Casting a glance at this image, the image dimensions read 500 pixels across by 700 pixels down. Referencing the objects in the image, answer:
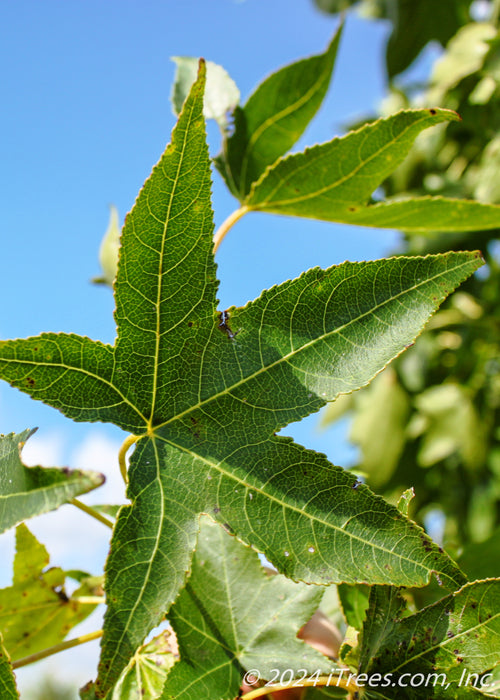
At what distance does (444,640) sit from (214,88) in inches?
34.5

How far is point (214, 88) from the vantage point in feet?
3.46

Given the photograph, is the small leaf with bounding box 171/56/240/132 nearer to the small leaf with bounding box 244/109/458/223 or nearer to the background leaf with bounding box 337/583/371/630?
the small leaf with bounding box 244/109/458/223

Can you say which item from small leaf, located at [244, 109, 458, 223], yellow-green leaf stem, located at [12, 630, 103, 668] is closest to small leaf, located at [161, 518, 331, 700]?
yellow-green leaf stem, located at [12, 630, 103, 668]

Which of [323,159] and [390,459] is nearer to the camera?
[323,159]

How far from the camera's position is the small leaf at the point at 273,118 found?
99 cm

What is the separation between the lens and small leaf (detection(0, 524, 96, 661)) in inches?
35.2

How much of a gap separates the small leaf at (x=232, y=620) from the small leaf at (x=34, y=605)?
0.87 feet

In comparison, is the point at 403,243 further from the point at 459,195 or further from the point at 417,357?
the point at 459,195

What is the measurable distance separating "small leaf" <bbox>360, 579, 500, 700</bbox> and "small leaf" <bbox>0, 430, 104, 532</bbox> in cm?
36

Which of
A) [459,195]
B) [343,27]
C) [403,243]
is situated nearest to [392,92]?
[403,243]

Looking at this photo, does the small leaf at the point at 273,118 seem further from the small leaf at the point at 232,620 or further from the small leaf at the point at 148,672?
the small leaf at the point at 148,672

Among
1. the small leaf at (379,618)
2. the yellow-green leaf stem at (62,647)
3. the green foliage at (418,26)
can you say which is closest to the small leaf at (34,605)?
the yellow-green leaf stem at (62,647)

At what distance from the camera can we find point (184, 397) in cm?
66

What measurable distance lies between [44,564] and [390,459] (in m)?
2.04
